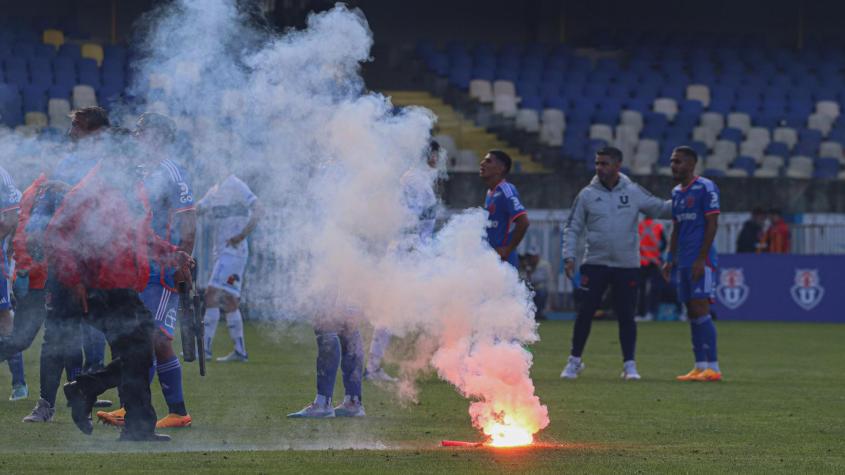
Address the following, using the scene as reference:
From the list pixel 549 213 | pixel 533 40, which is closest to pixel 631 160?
pixel 549 213

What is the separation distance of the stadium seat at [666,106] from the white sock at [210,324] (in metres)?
18.7

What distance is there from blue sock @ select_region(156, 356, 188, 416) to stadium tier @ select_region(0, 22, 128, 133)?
15624 millimetres

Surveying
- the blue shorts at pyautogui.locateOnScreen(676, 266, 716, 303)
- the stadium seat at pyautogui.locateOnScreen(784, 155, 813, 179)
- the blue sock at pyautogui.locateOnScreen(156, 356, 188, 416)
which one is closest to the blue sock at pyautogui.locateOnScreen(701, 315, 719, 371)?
the blue shorts at pyautogui.locateOnScreen(676, 266, 716, 303)

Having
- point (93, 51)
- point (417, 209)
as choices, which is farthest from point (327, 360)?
point (93, 51)

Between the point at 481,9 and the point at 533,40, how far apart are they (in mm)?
1666

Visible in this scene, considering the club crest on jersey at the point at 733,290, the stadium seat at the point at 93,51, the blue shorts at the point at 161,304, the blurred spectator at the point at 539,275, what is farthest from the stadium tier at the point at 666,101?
the blue shorts at the point at 161,304

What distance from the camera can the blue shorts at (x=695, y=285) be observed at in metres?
14.0

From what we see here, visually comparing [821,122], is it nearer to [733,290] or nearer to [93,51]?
[733,290]

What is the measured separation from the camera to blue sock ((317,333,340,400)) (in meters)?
10.1

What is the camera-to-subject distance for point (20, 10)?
33031 mm

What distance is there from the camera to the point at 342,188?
31.0 ft

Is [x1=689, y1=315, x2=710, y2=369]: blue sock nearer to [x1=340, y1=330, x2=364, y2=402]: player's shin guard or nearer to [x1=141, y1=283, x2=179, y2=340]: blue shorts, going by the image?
[x1=340, y1=330, x2=364, y2=402]: player's shin guard

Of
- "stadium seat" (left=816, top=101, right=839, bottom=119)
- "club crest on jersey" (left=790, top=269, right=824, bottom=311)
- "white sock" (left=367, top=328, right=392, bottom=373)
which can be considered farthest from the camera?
"stadium seat" (left=816, top=101, right=839, bottom=119)

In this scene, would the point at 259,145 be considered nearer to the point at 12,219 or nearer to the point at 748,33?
the point at 12,219
